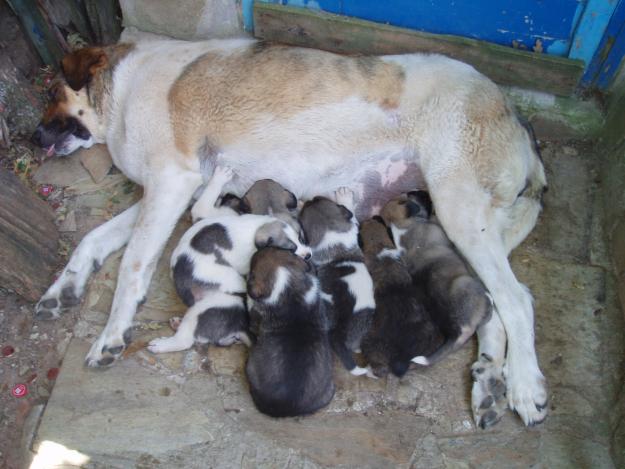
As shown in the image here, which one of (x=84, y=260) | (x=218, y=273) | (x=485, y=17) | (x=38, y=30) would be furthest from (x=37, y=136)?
(x=485, y=17)

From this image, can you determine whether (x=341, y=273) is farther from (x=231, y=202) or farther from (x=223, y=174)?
(x=223, y=174)

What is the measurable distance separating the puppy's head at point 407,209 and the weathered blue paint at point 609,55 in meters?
1.48

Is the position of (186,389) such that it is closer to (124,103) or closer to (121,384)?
(121,384)

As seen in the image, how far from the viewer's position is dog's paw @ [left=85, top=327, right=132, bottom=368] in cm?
318

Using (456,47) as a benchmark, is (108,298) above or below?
below

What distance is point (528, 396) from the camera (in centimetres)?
294

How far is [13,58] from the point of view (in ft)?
14.5

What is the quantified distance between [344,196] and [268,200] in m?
0.49

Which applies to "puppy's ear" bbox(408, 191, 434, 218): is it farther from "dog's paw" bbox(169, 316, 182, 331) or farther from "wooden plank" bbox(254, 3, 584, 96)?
"dog's paw" bbox(169, 316, 182, 331)

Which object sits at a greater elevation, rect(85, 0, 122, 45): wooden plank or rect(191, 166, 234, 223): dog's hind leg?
rect(85, 0, 122, 45): wooden plank

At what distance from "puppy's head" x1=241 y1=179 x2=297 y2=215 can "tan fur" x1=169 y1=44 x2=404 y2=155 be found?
0.37m

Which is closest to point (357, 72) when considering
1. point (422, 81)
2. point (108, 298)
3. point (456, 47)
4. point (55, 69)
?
point (422, 81)

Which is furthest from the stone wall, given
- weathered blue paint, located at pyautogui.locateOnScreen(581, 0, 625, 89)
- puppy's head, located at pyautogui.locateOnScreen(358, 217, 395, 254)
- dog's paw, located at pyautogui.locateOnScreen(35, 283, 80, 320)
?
dog's paw, located at pyautogui.locateOnScreen(35, 283, 80, 320)

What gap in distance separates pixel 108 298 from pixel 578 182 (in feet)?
10.5
